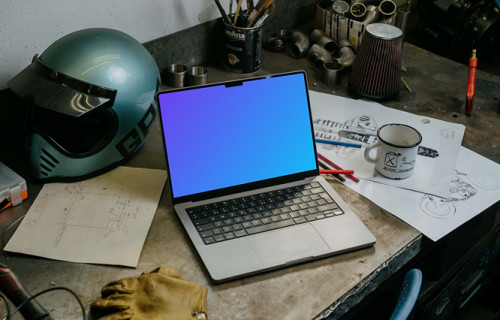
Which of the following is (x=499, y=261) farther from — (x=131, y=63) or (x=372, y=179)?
(x=131, y=63)

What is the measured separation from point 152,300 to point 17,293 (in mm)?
235

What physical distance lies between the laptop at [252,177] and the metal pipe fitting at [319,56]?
488mm

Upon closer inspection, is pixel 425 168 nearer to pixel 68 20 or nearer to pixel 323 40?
pixel 323 40

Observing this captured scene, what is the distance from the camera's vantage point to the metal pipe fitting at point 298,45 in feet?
5.09

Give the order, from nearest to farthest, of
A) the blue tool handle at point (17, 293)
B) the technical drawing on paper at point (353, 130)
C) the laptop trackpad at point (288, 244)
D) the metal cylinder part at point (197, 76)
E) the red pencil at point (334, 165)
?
the blue tool handle at point (17, 293) < the laptop trackpad at point (288, 244) < the red pencil at point (334, 165) < the technical drawing on paper at point (353, 130) < the metal cylinder part at point (197, 76)

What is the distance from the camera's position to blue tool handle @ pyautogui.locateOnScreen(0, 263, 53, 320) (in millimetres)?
565

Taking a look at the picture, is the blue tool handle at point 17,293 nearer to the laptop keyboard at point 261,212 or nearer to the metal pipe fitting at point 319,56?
the laptop keyboard at point 261,212

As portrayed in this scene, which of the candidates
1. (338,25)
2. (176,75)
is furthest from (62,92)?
(338,25)

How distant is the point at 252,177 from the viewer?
997 mm

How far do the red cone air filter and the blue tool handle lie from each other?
1001mm

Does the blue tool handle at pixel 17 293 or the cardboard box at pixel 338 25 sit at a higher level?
the blue tool handle at pixel 17 293

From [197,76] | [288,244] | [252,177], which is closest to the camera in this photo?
[288,244]

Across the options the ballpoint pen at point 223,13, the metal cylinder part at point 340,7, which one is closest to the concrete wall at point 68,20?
the ballpoint pen at point 223,13

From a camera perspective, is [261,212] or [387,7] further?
[387,7]
